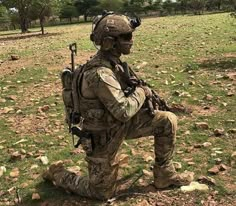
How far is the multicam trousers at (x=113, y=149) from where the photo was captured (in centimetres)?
536

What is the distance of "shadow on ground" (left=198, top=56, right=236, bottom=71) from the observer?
1323cm

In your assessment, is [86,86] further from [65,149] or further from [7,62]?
[7,62]

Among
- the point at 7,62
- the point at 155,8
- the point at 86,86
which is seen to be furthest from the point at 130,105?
the point at 155,8

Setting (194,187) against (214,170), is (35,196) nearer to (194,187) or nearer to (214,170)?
(194,187)

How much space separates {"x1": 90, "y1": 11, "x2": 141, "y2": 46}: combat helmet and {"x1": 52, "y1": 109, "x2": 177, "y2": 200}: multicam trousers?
98cm

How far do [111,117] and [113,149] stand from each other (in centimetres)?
43

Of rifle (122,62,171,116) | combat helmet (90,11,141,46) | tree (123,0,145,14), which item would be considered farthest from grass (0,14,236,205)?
tree (123,0,145,14)

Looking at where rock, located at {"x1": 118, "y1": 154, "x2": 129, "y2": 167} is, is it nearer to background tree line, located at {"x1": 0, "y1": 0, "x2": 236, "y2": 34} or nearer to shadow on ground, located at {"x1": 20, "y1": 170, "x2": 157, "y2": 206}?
shadow on ground, located at {"x1": 20, "y1": 170, "x2": 157, "y2": 206}

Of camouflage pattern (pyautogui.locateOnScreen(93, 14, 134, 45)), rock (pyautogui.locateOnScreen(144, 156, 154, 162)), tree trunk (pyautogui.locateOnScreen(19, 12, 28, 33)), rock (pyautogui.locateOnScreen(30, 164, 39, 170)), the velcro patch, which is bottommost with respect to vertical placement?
tree trunk (pyautogui.locateOnScreen(19, 12, 28, 33))

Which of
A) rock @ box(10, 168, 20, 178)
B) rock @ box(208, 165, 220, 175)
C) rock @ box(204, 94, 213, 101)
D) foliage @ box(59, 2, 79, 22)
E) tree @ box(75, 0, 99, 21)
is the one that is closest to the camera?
rock @ box(208, 165, 220, 175)

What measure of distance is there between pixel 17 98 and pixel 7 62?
7247 mm

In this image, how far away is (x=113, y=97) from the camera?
193 inches

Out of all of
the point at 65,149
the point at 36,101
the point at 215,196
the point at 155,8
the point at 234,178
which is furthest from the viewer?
the point at 155,8

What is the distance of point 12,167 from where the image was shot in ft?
22.8
